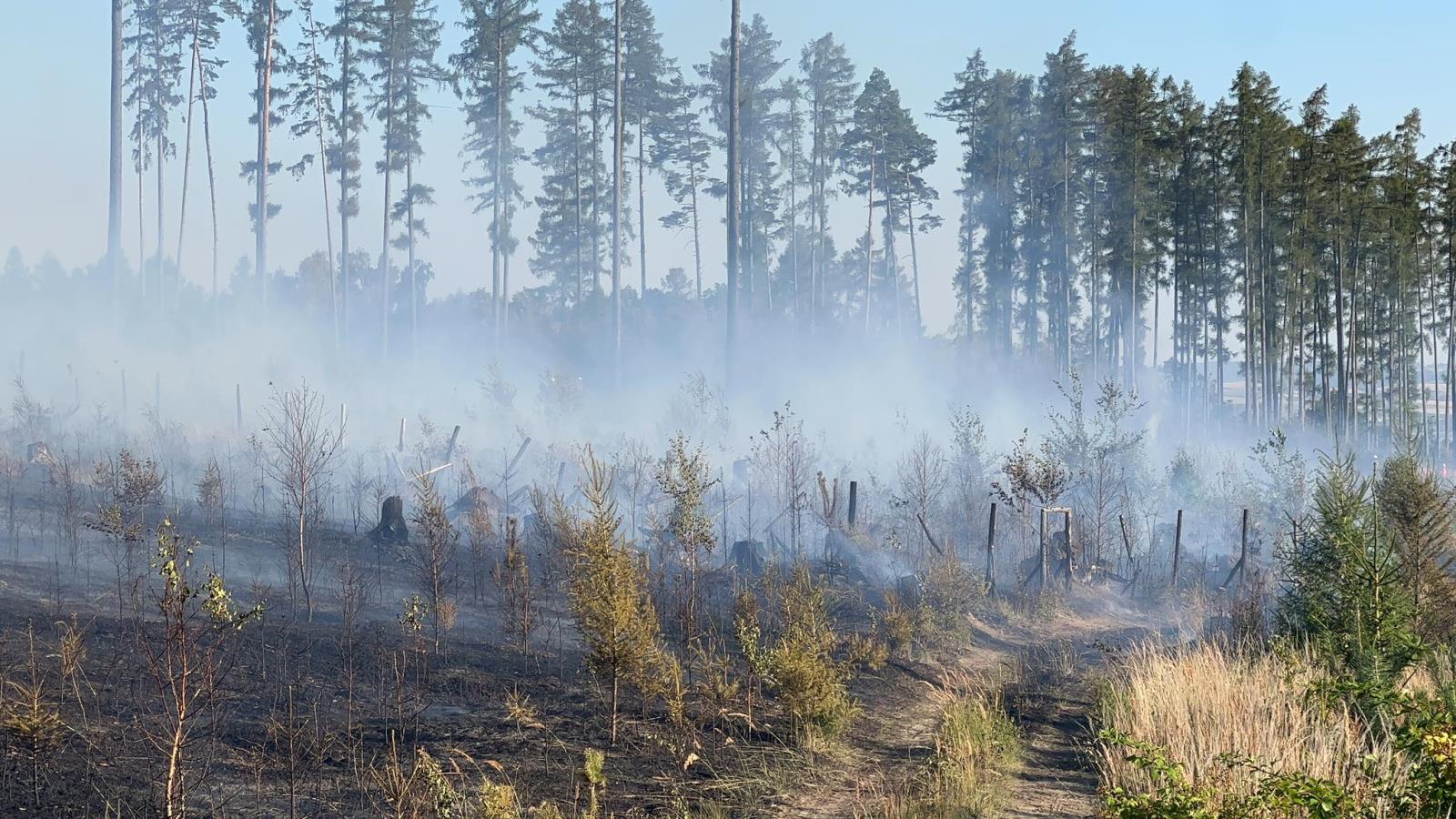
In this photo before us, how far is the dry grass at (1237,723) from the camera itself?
6.38 m

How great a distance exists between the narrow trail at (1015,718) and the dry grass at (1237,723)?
37cm

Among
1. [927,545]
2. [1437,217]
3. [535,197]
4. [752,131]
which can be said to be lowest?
[927,545]

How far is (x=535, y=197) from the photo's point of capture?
46.7 meters

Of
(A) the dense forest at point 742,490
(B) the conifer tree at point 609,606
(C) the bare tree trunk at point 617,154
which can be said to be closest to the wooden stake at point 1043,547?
(A) the dense forest at point 742,490

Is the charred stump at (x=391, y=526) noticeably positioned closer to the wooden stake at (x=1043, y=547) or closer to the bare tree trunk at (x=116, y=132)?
the wooden stake at (x=1043, y=547)

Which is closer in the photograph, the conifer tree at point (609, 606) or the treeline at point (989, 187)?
the conifer tree at point (609, 606)

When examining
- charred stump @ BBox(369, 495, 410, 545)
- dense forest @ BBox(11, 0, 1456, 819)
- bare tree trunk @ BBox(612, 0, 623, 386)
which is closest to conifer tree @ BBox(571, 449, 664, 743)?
dense forest @ BBox(11, 0, 1456, 819)

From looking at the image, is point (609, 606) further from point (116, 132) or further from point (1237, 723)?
point (116, 132)

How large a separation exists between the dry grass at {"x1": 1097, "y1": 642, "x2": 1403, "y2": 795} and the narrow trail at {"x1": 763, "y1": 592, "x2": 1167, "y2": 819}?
37 centimetres

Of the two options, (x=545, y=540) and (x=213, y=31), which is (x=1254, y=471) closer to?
(x=545, y=540)

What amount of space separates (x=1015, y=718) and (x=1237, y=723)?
10.3ft

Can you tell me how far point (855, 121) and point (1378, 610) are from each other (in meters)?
41.3

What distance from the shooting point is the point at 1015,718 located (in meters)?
9.95

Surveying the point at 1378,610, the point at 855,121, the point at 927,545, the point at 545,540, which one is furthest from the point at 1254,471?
the point at 1378,610
